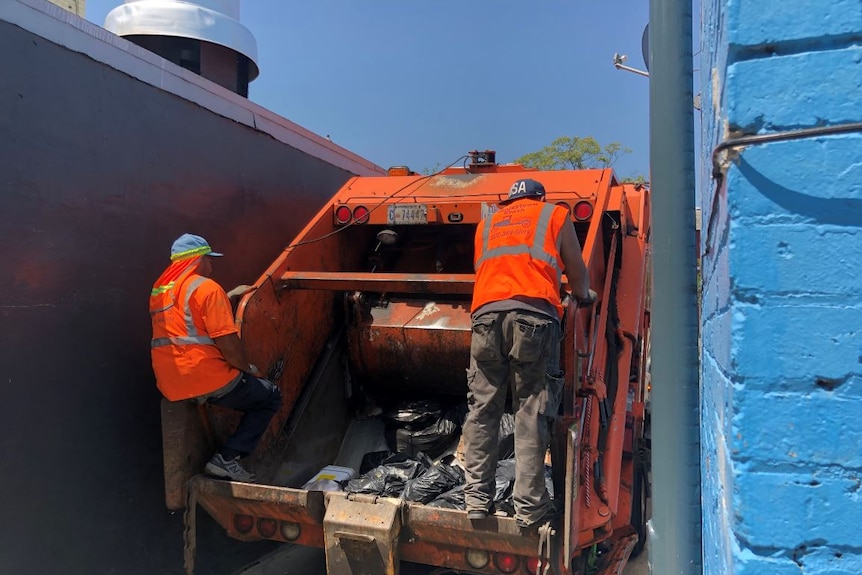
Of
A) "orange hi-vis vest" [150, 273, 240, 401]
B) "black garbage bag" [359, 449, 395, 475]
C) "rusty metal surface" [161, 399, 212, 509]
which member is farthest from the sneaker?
"black garbage bag" [359, 449, 395, 475]

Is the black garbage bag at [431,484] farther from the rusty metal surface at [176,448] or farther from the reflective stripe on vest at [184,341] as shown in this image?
the reflective stripe on vest at [184,341]

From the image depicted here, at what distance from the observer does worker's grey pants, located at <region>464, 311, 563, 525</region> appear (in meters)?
2.86

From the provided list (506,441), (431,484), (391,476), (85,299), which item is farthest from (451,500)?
(85,299)

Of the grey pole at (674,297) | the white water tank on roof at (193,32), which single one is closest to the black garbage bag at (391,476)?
the grey pole at (674,297)

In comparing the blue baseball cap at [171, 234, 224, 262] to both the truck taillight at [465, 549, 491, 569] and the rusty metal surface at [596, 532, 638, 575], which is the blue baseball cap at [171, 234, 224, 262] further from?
the rusty metal surface at [596, 532, 638, 575]

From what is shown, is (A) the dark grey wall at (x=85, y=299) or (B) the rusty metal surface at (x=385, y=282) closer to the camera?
(A) the dark grey wall at (x=85, y=299)

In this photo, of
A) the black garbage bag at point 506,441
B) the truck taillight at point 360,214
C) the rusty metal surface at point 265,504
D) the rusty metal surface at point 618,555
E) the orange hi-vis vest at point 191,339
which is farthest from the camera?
the truck taillight at point 360,214

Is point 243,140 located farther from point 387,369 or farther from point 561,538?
point 561,538

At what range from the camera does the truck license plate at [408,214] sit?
4156 millimetres

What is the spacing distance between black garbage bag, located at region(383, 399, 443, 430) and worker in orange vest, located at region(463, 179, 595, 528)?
1060 millimetres

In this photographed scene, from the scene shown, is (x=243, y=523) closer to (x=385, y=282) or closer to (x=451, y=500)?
(x=451, y=500)

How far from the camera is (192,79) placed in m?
4.16

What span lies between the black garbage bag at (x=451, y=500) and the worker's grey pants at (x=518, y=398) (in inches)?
9.2

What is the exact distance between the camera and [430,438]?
160 inches
